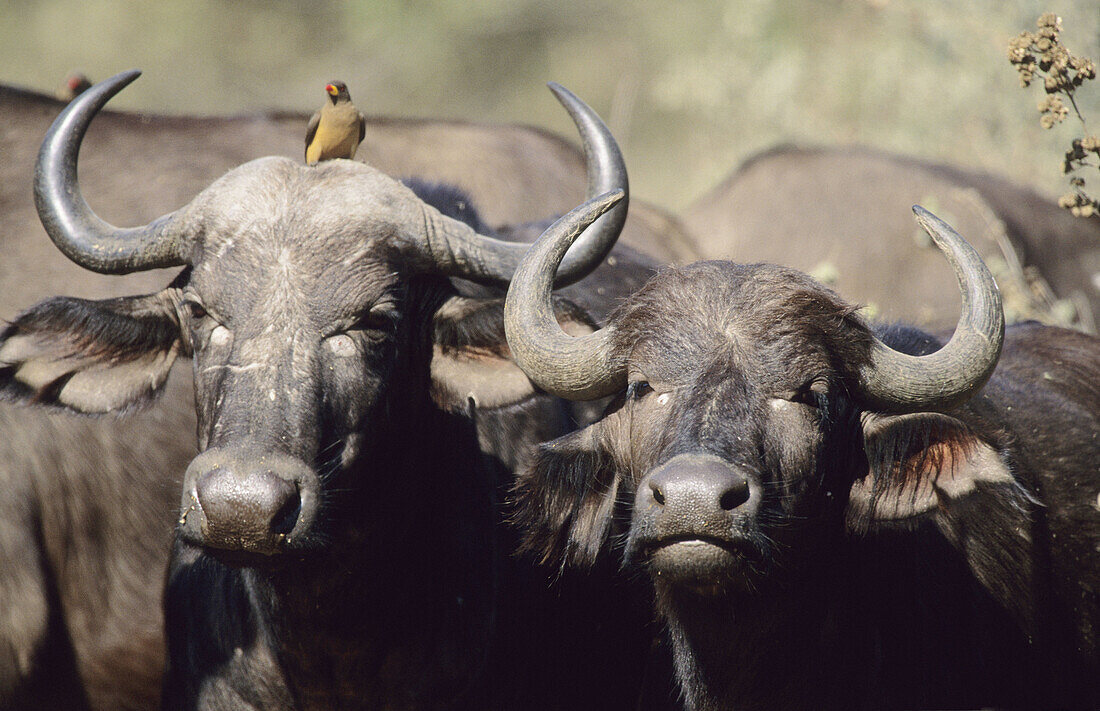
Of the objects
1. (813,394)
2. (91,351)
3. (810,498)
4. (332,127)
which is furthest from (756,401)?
(91,351)

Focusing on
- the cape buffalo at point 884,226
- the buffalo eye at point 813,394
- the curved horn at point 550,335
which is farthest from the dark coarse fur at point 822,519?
the cape buffalo at point 884,226

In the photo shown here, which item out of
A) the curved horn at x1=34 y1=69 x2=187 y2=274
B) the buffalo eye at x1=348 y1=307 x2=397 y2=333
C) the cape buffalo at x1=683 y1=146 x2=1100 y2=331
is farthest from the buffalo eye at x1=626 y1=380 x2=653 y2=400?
the cape buffalo at x1=683 y1=146 x2=1100 y2=331

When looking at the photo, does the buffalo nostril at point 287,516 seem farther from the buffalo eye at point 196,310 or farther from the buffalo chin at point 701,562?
the buffalo chin at point 701,562

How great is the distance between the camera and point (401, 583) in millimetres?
4055

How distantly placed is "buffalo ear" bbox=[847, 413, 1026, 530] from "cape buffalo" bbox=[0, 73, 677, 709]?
1.07 metres

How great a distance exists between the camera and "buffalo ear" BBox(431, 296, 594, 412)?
159 inches

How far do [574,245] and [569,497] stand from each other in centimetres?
92

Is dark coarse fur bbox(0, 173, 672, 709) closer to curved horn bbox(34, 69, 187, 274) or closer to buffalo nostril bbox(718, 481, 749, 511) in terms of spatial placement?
curved horn bbox(34, 69, 187, 274)

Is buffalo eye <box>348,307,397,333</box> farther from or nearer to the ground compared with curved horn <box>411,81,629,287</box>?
nearer to the ground

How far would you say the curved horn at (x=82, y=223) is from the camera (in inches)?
160

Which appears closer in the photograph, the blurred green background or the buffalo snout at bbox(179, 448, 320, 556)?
the buffalo snout at bbox(179, 448, 320, 556)

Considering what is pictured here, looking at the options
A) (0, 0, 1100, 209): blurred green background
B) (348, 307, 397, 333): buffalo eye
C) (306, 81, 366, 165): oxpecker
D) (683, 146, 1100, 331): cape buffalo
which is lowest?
(348, 307, 397, 333): buffalo eye

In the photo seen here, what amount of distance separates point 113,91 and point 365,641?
224 cm

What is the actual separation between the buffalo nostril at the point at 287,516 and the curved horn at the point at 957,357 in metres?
1.79
